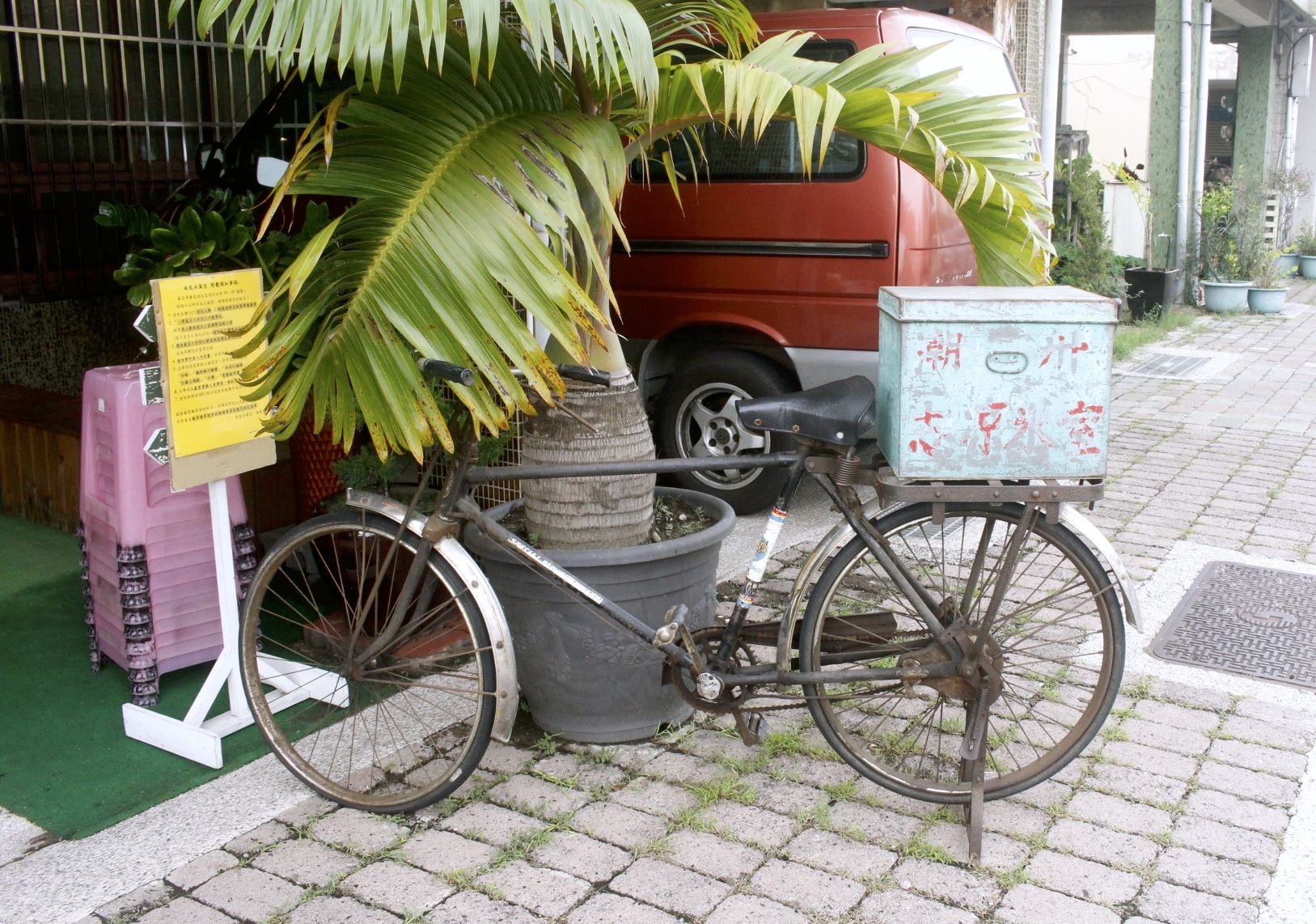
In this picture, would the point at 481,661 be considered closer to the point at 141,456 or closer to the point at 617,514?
the point at 617,514

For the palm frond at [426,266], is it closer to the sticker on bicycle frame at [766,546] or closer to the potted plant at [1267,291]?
the sticker on bicycle frame at [766,546]

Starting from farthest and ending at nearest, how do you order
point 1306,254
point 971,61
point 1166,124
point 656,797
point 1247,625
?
point 1306,254 → point 1166,124 → point 971,61 → point 1247,625 → point 656,797

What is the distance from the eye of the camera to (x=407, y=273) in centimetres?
272

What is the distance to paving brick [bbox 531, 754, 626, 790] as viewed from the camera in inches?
131

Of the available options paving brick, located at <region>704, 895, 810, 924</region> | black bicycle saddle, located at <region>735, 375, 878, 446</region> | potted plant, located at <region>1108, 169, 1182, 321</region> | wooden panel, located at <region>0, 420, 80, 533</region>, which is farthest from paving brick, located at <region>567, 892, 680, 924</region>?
potted plant, located at <region>1108, 169, 1182, 321</region>

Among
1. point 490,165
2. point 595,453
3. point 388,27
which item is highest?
point 388,27

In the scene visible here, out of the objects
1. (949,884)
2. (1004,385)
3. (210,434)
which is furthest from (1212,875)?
(210,434)

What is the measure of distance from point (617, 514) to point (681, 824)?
889 millimetres

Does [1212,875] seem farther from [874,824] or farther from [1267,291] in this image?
[1267,291]

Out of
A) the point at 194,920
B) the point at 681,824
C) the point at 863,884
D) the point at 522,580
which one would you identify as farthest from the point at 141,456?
the point at 863,884

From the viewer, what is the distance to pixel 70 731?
368cm

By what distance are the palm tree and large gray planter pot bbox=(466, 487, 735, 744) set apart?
2.01 ft

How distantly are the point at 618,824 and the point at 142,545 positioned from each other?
1.74 m

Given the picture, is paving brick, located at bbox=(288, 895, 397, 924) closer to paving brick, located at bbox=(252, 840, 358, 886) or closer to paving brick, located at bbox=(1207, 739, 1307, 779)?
paving brick, located at bbox=(252, 840, 358, 886)
